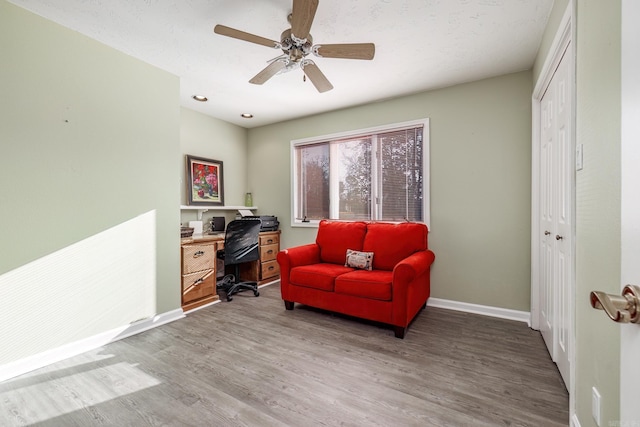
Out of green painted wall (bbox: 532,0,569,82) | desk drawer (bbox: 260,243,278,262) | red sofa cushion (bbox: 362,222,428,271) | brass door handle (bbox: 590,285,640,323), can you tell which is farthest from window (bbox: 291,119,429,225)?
brass door handle (bbox: 590,285,640,323)

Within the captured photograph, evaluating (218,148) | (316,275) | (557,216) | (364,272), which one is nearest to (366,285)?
(364,272)

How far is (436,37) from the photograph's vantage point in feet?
7.34

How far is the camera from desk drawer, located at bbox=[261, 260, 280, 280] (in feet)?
13.6

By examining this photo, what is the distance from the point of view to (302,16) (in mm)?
1661

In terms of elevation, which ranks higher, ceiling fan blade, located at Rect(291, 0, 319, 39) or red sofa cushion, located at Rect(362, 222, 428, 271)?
ceiling fan blade, located at Rect(291, 0, 319, 39)

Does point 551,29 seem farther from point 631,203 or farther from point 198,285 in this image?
point 198,285

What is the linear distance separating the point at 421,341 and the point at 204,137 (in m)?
3.82

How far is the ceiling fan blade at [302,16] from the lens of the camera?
1.57 metres

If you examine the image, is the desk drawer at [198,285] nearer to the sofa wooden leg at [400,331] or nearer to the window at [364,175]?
the window at [364,175]

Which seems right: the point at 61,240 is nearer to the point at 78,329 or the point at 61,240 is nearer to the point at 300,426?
the point at 78,329

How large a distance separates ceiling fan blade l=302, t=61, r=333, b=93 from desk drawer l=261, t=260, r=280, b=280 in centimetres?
271

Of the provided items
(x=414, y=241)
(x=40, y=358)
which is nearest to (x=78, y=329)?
(x=40, y=358)

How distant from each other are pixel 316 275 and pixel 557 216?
206 cm

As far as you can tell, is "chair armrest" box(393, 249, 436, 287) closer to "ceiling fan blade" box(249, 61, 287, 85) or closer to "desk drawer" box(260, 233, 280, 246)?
"ceiling fan blade" box(249, 61, 287, 85)
